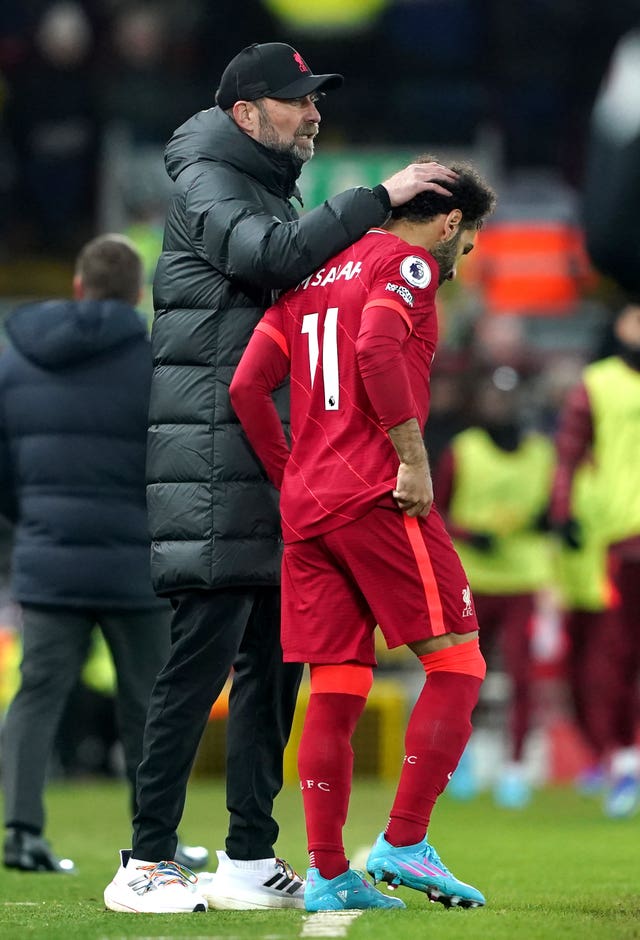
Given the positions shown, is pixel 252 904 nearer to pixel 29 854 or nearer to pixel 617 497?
pixel 29 854

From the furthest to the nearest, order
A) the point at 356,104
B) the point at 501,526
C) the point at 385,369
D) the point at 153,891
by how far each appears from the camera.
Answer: the point at 356,104 → the point at 501,526 → the point at 153,891 → the point at 385,369

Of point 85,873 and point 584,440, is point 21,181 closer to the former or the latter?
point 584,440

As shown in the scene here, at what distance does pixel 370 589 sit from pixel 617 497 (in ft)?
15.2

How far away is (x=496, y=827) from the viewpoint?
26.8 feet

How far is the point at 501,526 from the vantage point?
9.97 m

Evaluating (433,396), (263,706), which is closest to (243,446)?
(263,706)

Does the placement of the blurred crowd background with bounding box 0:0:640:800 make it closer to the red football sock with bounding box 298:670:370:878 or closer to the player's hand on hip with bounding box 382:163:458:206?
the player's hand on hip with bounding box 382:163:458:206

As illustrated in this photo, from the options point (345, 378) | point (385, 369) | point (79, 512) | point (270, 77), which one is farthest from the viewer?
point (79, 512)

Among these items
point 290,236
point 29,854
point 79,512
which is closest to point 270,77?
point 290,236

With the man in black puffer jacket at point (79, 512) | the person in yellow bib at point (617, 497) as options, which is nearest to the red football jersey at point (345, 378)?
the man in black puffer jacket at point (79, 512)

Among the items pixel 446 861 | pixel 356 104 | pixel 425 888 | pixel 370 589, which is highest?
pixel 356 104

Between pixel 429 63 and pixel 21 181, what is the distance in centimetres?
436

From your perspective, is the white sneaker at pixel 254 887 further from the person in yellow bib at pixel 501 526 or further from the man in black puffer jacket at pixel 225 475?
the person in yellow bib at pixel 501 526

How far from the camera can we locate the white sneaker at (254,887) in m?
4.88
